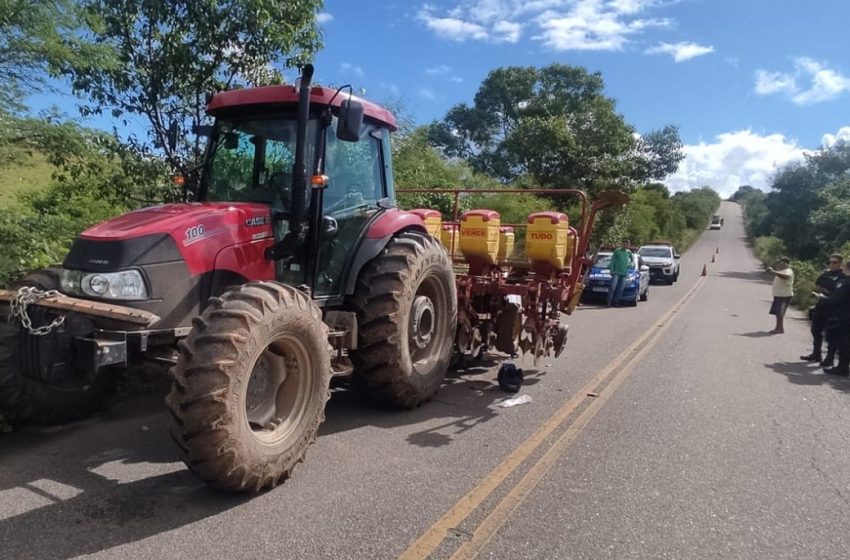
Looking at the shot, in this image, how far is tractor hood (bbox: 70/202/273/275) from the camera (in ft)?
13.8

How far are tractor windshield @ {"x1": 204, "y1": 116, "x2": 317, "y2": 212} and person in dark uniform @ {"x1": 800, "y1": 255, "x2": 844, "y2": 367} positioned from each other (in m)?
8.62

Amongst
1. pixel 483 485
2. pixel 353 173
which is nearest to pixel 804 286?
pixel 353 173

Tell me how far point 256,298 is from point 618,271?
1479 centimetres

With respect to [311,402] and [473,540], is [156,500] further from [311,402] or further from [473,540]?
[473,540]

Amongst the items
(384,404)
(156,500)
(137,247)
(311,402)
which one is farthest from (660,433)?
(137,247)

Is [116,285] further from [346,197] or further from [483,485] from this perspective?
[483,485]

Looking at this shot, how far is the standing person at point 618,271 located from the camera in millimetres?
17422

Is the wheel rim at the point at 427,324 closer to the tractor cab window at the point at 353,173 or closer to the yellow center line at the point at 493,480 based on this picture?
the tractor cab window at the point at 353,173

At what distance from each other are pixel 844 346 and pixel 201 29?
384 inches

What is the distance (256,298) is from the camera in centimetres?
400

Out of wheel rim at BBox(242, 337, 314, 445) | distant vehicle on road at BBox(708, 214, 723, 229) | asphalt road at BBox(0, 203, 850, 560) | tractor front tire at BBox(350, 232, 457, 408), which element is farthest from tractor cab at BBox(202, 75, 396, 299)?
distant vehicle on road at BBox(708, 214, 723, 229)

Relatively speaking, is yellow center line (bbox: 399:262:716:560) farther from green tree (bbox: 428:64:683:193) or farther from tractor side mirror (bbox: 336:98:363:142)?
green tree (bbox: 428:64:683:193)

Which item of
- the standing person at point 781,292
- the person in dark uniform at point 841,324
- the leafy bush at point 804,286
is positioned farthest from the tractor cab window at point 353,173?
the leafy bush at point 804,286

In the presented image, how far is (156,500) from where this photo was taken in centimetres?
396
